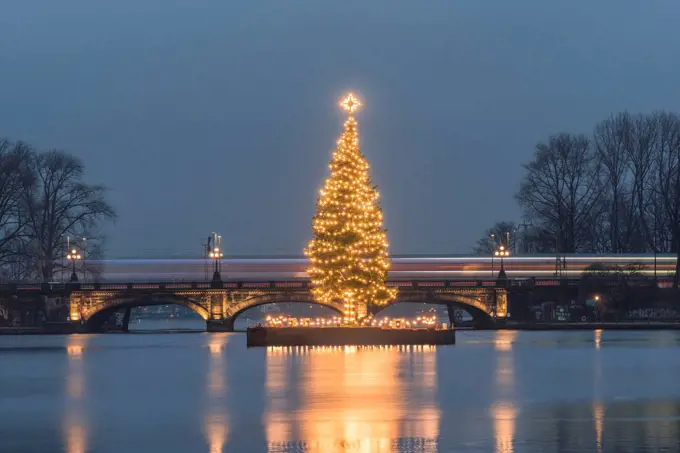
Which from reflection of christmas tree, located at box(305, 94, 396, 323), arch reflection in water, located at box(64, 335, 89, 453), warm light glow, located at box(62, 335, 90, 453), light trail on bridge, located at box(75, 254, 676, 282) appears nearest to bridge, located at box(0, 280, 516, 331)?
light trail on bridge, located at box(75, 254, 676, 282)

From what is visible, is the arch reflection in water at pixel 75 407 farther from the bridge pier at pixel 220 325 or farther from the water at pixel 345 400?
the bridge pier at pixel 220 325

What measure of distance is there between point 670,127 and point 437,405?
91754 mm

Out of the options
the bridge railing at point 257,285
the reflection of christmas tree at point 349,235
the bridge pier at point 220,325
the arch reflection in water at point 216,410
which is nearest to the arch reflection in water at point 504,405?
the arch reflection in water at point 216,410

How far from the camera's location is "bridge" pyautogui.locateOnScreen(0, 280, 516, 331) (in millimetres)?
133375

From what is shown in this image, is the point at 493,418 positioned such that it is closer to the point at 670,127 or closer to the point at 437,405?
the point at 437,405

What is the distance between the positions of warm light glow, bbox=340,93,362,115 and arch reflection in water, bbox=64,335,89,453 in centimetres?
2125

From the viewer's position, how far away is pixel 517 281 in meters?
138

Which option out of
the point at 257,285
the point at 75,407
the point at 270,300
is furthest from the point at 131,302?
the point at 75,407

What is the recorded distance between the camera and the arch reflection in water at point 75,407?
41219 mm

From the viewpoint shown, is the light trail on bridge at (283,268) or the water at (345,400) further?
the light trail on bridge at (283,268)

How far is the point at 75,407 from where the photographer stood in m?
52.8

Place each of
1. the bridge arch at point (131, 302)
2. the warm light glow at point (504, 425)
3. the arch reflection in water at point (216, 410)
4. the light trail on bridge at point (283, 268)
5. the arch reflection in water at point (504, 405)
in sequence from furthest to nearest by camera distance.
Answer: the light trail on bridge at point (283, 268), the bridge arch at point (131, 302), the arch reflection in water at point (216, 410), the arch reflection in water at point (504, 405), the warm light glow at point (504, 425)

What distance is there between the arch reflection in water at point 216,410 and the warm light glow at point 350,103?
1705cm

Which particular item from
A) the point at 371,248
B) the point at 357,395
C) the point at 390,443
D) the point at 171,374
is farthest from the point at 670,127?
the point at 390,443
